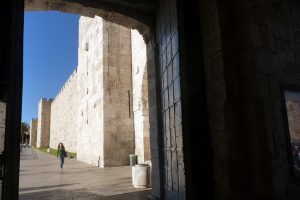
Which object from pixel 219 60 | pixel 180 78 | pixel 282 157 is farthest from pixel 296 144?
pixel 180 78

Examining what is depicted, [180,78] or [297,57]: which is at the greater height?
[297,57]

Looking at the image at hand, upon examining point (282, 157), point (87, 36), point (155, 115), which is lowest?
point (282, 157)

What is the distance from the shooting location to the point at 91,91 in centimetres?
1529

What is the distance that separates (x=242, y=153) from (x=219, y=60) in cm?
112

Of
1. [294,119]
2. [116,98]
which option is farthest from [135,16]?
[116,98]

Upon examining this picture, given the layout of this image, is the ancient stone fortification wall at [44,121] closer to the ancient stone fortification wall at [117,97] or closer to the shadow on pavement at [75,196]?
the ancient stone fortification wall at [117,97]

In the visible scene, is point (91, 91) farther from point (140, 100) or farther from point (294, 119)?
point (294, 119)

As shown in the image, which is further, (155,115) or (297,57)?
(155,115)

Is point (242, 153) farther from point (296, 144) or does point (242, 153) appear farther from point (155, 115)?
point (155, 115)

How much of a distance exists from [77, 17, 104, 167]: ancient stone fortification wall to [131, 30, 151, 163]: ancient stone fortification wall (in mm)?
1543

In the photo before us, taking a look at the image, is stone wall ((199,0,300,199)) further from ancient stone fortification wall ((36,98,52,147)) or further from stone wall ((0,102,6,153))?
ancient stone fortification wall ((36,98,52,147))

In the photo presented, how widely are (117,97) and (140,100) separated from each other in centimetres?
125

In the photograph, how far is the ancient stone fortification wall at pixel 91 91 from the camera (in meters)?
13.5

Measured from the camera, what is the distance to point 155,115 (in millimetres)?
5418
